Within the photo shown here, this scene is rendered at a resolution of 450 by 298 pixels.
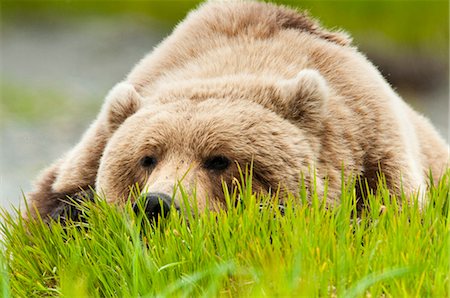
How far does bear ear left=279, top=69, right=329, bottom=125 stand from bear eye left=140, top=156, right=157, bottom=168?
842 millimetres

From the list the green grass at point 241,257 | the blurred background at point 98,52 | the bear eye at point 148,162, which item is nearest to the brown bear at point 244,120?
the bear eye at point 148,162

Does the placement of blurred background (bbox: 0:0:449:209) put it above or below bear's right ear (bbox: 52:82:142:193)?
above

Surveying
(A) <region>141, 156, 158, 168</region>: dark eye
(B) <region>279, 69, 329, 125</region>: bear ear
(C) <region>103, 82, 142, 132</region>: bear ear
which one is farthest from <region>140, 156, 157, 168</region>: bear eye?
(B) <region>279, 69, 329, 125</region>: bear ear

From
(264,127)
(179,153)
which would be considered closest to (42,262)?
(179,153)

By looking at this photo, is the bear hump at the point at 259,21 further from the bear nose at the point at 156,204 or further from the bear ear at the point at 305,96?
the bear nose at the point at 156,204

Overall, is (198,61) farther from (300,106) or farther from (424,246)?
(424,246)

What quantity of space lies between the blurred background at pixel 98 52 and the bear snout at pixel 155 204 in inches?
319

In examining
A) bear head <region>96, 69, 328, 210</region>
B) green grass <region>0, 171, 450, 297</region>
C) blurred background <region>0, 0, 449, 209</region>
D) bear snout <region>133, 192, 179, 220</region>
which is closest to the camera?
green grass <region>0, 171, 450, 297</region>

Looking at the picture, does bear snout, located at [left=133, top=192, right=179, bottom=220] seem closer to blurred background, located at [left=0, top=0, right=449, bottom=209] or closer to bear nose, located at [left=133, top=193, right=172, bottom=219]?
bear nose, located at [left=133, top=193, right=172, bottom=219]

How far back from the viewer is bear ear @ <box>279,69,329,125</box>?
5.34 metres

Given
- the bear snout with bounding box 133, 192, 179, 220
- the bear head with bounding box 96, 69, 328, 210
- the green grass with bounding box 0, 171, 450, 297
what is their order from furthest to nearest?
the bear head with bounding box 96, 69, 328, 210, the bear snout with bounding box 133, 192, 179, 220, the green grass with bounding box 0, 171, 450, 297

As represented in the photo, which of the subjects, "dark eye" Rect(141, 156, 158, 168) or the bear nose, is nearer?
the bear nose

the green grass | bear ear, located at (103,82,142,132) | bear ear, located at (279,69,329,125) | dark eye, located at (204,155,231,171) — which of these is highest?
bear ear, located at (279,69,329,125)

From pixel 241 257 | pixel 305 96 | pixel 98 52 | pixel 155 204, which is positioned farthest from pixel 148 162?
pixel 98 52
